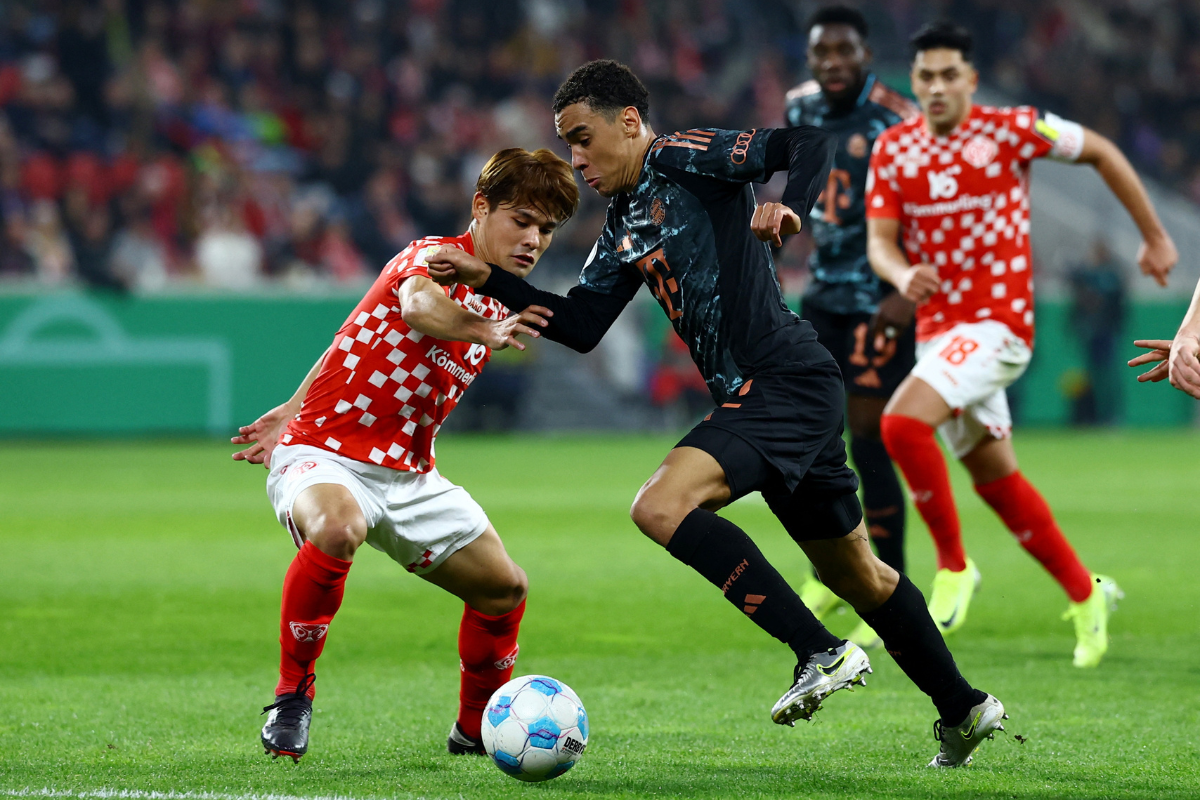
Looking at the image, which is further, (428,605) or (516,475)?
(516,475)

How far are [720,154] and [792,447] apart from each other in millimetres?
794

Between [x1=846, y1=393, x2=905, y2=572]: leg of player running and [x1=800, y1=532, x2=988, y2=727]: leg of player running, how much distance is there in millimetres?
2314

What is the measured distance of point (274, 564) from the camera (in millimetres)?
8359

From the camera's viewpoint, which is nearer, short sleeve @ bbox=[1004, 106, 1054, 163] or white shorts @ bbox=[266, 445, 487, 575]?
white shorts @ bbox=[266, 445, 487, 575]

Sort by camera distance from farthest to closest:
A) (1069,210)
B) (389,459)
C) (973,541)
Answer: (1069,210) < (973,541) < (389,459)

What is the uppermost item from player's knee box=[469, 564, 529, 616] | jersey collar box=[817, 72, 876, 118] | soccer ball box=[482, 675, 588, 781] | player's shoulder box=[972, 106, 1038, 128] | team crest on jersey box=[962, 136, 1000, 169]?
player's shoulder box=[972, 106, 1038, 128]

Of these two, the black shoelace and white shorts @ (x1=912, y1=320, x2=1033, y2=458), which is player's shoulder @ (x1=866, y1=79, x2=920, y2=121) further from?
the black shoelace

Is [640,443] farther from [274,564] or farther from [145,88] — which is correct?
[274,564]

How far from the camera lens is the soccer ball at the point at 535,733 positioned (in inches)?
144

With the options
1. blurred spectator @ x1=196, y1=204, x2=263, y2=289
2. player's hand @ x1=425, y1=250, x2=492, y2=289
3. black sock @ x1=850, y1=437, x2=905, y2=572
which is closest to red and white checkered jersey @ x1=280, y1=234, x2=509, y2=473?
player's hand @ x1=425, y1=250, x2=492, y2=289

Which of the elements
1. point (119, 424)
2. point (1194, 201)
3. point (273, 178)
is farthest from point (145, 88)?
point (1194, 201)

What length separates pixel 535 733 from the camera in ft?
12.0

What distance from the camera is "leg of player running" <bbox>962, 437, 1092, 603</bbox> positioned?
5.94 meters

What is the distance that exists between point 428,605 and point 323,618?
3128 millimetres
